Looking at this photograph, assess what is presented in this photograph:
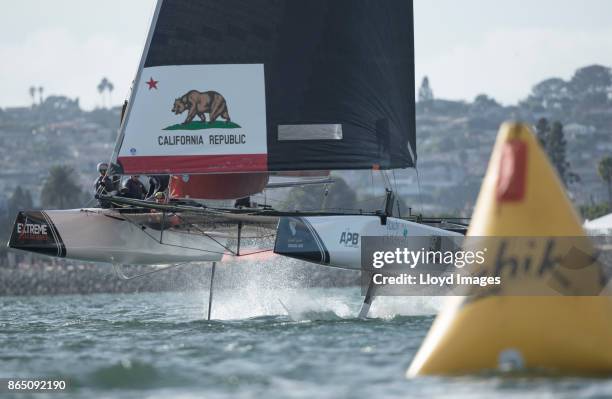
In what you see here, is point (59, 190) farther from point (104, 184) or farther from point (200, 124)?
point (200, 124)

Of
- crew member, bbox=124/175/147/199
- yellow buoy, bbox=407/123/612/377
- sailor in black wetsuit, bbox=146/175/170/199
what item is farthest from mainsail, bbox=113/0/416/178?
yellow buoy, bbox=407/123/612/377

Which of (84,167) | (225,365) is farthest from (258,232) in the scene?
(84,167)

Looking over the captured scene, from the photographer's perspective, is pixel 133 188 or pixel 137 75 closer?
pixel 137 75

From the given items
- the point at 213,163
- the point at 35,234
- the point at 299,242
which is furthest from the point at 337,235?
the point at 35,234

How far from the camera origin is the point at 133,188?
72.1 ft

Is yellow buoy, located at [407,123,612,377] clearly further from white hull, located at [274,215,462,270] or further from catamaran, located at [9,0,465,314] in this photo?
catamaran, located at [9,0,465,314]

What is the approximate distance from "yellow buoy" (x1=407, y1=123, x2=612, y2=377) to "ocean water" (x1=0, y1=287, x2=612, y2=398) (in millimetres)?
362

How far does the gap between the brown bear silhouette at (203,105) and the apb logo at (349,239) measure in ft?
8.81

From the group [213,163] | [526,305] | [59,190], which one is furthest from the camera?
[59,190]

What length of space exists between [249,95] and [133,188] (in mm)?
2564

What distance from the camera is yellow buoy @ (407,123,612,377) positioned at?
1273 cm

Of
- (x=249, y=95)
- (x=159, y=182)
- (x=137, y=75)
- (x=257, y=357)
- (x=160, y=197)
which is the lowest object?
(x=257, y=357)

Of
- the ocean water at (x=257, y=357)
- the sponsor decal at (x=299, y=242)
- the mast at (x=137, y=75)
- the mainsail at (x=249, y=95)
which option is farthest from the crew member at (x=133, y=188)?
the sponsor decal at (x=299, y=242)

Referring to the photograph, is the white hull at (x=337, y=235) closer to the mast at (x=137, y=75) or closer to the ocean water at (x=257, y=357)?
the ocean water at (x=257, y=357)
